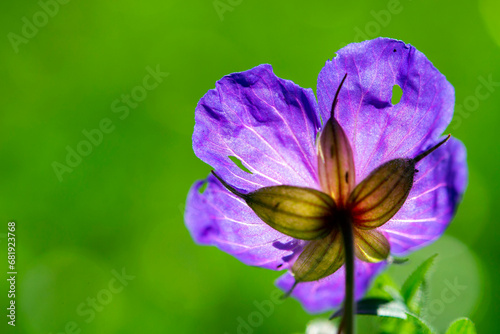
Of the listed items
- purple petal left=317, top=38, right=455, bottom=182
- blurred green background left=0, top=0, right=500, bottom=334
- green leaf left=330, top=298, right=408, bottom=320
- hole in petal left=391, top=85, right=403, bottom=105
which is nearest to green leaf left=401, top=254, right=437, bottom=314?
green leaf left=330, top=298, right=408, bottom=320

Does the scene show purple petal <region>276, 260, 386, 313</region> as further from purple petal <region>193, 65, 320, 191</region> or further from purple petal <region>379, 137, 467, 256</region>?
purple petal <region>193, 65, 320, 191</region>

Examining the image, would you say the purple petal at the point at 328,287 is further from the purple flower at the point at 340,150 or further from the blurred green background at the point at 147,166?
the blurred green background at the point at 147,166

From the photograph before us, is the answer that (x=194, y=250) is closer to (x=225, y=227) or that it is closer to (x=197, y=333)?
(x=197, y=333)

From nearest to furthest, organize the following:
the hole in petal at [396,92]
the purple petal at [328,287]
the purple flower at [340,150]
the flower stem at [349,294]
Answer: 1. the flower stem at [349,294]
2. the purple flower at [340,150]
3. the purple petal at [328,287]
4. the hole in petal at [396,92]

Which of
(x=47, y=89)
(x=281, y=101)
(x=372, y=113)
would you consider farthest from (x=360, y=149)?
(x=47, y=89)

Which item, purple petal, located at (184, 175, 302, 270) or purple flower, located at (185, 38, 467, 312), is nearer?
purple flower, located at (185, 38, 467, 312)

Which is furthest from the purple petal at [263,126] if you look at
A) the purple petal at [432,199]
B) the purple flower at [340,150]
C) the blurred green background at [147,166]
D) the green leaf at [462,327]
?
the blurred green background at [147,166]
